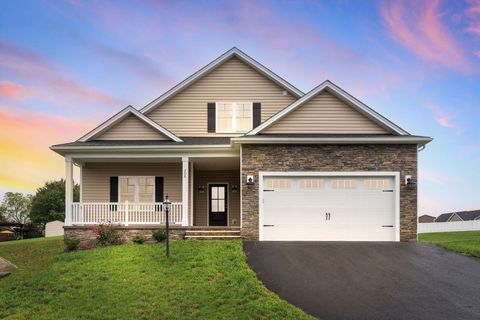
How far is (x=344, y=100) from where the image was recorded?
15703 millimetres

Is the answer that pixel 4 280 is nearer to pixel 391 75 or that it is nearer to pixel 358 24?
pixel 358 24

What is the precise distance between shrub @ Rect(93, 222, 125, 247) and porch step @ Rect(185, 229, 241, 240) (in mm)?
2426

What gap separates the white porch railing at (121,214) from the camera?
53.2 ft

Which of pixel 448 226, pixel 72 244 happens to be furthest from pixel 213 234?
pixel 448 226

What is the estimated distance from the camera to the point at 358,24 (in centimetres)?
1576

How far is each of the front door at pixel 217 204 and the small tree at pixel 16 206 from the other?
64.2 metres

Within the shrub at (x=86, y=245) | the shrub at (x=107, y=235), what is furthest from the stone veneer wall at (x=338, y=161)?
the shrub at (x=86, y=245)

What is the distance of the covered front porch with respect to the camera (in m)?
16.2

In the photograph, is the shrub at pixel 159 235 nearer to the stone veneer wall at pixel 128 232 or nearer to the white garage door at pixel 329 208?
the stone veneer wall at pixel 128 232

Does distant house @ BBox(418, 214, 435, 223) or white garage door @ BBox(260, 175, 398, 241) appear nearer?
white garage door @ BBox(260, 175, 398, 241)

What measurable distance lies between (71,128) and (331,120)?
42.5ft

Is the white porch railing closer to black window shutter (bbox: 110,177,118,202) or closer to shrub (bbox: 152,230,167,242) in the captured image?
black window shutter (bbox: 110,177,118,202)

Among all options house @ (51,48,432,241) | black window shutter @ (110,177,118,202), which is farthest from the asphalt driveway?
black window shutter @ (110,177,118,202)

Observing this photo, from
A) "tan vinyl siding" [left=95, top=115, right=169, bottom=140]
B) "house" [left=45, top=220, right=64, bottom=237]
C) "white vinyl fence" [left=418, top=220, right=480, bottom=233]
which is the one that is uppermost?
"tan vinyl siding" [left=95, top=115, right=169, bottom=140]
